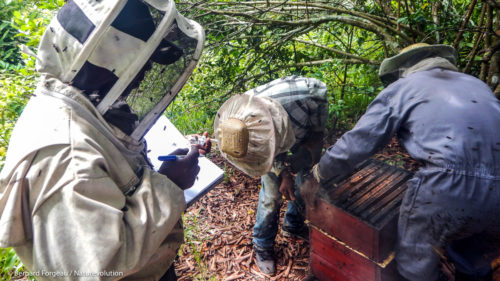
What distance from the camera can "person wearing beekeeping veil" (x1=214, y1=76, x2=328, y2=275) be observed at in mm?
2014

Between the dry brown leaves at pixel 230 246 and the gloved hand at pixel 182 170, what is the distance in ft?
4.36

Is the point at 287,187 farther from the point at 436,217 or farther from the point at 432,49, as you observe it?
the point at 432,49

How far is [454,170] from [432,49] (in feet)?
3.40

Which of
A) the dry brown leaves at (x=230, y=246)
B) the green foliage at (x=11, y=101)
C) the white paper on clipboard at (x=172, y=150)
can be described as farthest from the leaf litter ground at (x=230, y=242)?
the green foliage at (x=11, y=101)

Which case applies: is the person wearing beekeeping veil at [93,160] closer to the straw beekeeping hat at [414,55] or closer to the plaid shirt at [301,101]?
the plaid shirt at [301,101]

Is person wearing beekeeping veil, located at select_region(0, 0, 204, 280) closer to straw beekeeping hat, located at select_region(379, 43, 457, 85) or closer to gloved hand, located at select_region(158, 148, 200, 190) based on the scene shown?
gloved hand, located at select_region(158, 148, 200, 190)

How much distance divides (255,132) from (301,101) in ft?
2.22

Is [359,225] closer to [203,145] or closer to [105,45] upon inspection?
[203,145]

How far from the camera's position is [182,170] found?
1.62 m

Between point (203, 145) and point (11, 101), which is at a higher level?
point (203, 145)

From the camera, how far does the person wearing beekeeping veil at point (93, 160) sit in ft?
3.43

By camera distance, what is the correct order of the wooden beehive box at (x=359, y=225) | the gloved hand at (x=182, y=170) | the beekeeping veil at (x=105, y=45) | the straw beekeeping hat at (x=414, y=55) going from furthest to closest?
the straw beekeeping hat at (x=414, y=55), the wooden beehive box at (x=359, y=225), the gloved hand at (x=182, y=170), the beekeeping veil at (x=105, y=45)

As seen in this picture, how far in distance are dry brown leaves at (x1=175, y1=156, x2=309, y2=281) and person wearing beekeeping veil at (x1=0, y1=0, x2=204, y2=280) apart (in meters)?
1.37

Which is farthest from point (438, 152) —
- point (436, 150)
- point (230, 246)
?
point (230, 246)
